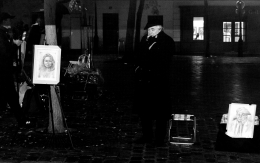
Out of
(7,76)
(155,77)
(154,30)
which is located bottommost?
(7,76)

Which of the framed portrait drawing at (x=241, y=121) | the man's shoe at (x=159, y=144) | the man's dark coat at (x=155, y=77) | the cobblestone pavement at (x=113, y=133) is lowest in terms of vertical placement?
Answer: the cobblestone pavement at (x=113, y=133)

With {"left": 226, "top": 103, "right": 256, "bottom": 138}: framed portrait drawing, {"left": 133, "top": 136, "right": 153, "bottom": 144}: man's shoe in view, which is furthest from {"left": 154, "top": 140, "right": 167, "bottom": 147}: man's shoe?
{"left": 226, "top": 103, "right": 256, "bottom": 138}: framed portrait drawing

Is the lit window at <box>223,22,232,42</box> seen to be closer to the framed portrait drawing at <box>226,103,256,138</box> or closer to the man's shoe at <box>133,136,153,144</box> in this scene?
the man's shoe at <box>133,136,153,144</box>

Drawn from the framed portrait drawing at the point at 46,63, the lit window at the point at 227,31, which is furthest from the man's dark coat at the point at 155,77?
the lit window at the point at 227,31

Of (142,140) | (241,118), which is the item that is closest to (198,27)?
(142,140)

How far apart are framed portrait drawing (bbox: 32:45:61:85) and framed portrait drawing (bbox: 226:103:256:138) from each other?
8.18 feet

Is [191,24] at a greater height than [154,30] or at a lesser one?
lesser

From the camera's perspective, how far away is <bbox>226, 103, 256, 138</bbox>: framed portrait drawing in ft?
28.6

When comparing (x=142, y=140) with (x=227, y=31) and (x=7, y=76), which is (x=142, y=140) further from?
(x=227, y=31)

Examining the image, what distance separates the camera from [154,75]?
29.5 feet

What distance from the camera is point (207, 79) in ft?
69.5

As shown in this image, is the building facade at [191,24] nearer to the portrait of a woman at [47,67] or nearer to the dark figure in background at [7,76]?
the dark figure in background at [7,76]

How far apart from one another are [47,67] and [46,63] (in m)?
0.06

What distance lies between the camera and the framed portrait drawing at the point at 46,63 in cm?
910
